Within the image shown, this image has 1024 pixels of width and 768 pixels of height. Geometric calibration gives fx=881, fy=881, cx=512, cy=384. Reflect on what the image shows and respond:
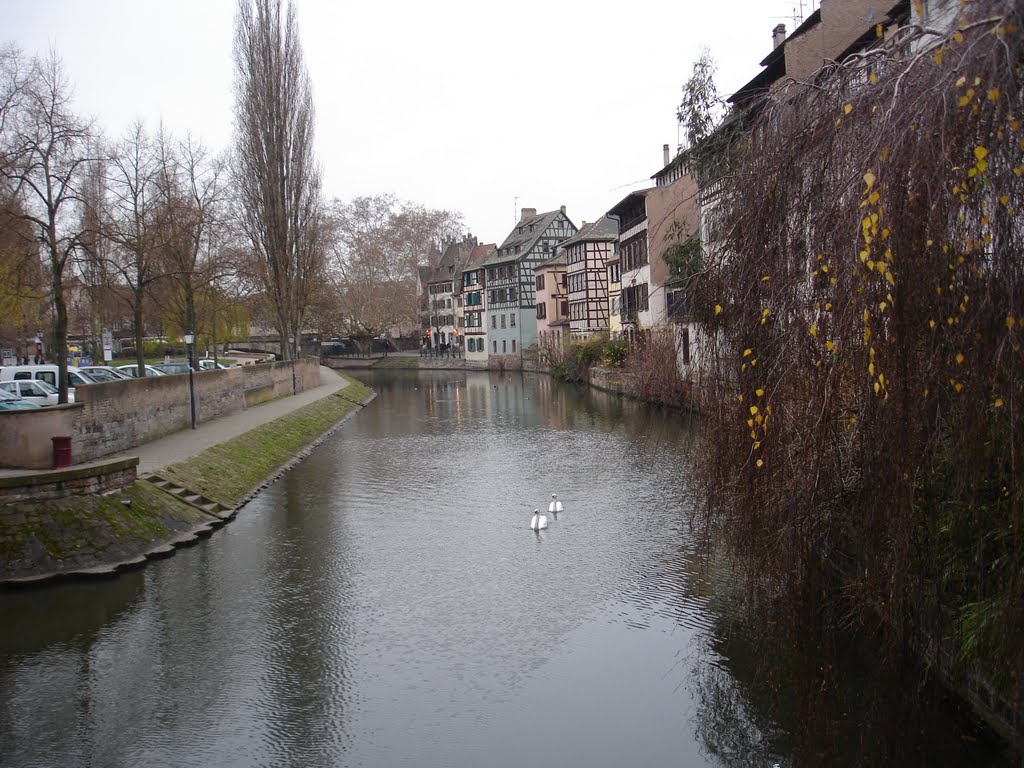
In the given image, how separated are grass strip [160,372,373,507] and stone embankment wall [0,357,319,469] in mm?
1717

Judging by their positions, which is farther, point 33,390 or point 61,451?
point 33,390

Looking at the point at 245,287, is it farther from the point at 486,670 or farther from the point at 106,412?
the point at 486,670

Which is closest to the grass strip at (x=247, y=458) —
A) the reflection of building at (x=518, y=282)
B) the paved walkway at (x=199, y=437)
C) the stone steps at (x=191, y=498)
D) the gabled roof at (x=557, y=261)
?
the stone steps at (x=191, y=498)

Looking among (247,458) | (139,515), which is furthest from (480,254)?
(139,515)

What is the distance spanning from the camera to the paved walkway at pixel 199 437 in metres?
18.2

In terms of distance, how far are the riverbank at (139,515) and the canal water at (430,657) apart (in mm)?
470

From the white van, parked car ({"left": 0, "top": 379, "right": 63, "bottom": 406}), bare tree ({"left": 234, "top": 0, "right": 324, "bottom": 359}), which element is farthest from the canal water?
bare tree ({"left": 234, "top": 0, "right": 324, "bottom": 359})

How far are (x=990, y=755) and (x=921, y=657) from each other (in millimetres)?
960

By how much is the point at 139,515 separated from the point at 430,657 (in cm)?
725

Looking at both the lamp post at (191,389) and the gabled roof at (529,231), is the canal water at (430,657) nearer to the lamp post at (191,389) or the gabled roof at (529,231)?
the lamp post at (191,389)

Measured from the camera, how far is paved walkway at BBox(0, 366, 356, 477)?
1816 centimetres

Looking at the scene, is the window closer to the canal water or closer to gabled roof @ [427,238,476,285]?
the canal water

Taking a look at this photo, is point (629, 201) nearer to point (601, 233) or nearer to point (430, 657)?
point (601, 233)

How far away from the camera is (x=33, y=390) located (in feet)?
84.0
